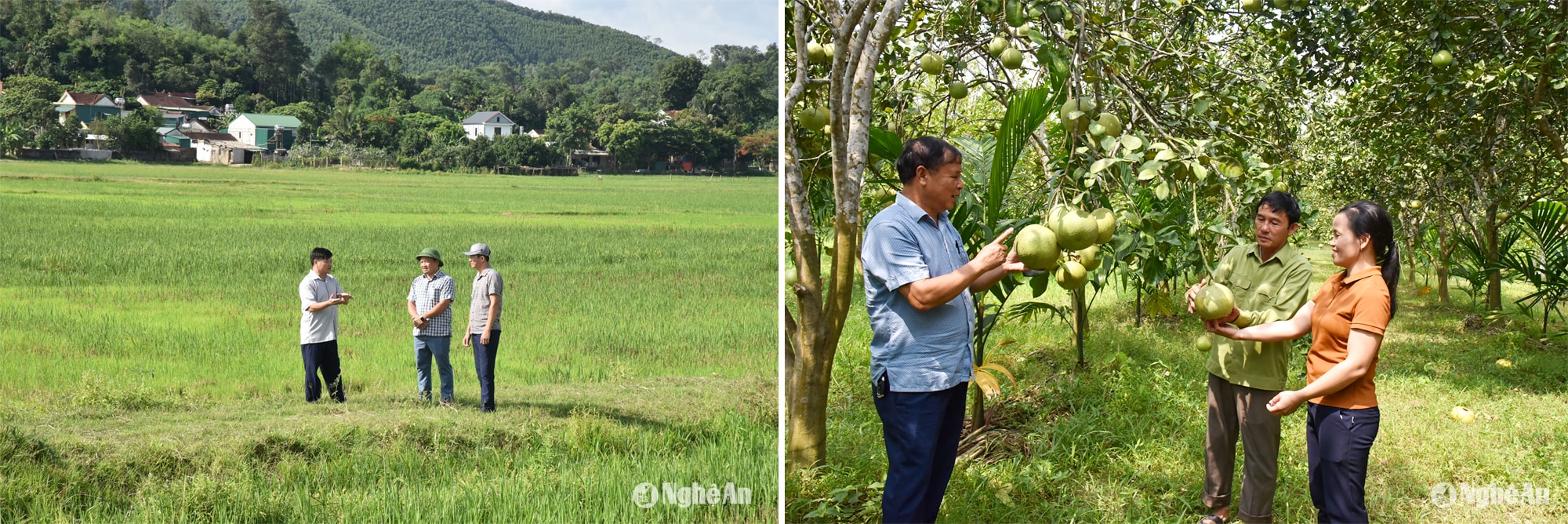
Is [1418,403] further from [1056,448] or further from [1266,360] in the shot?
[1266,360]

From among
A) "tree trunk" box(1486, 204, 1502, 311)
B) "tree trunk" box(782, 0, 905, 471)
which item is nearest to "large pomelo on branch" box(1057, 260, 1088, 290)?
"tree trunk" box(782, 0, 905, 471)

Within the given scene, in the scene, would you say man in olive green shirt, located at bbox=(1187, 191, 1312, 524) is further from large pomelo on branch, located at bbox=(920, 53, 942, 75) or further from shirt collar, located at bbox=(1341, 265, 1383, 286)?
large pomelo on branch, located at bbox=(920, 53, 942, 75)

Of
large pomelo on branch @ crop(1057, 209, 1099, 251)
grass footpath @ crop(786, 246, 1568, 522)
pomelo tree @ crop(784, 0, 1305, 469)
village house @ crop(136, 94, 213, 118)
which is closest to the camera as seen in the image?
large pomelo on branch @ crop(1057, 209, 1099, 251)

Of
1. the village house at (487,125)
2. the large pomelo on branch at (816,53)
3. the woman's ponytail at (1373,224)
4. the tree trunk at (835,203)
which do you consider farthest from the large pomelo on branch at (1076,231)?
the village house at (487,125)

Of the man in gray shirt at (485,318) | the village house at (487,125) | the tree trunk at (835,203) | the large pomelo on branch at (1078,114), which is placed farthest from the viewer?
the village house at (487,125)

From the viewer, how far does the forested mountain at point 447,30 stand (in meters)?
3.75

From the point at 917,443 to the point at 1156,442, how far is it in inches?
80.9

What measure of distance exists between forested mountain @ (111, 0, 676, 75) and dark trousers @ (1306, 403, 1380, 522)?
2571mm

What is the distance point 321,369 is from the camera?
385 centimetres

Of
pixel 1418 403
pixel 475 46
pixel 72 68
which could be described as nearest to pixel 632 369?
pixel 475 46

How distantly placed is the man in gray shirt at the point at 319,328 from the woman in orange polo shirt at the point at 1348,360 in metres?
3.23

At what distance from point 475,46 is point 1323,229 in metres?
11.1

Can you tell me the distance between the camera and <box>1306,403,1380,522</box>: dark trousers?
2287 millimetres

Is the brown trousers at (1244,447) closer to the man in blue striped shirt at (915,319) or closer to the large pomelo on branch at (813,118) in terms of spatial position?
the man in blue striped shirt at (915,319)
